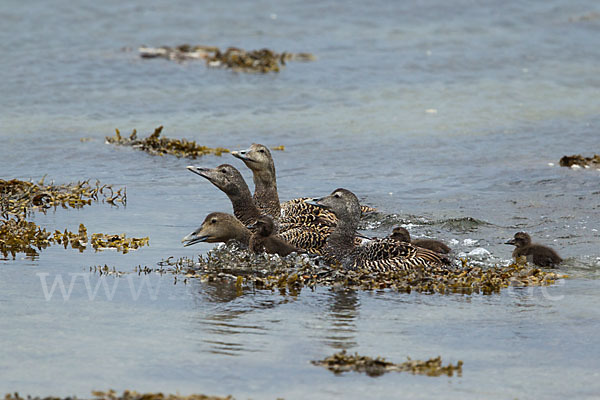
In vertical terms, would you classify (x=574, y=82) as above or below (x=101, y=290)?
above

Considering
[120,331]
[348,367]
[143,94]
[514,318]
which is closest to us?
[348,367]

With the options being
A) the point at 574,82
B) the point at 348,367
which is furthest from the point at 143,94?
the point at 348,367

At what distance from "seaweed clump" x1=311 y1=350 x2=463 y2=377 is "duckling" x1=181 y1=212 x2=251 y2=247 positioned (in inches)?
119

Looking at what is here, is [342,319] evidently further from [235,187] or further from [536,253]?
[235,187]

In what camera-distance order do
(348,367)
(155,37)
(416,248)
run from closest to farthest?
(348,367) → (416,248) → (155,37)

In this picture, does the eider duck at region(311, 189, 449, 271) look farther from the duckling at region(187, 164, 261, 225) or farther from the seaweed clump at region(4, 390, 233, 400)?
the seaweed clump at region(4, 390, 233, 400)

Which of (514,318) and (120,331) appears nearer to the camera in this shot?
(120,331)

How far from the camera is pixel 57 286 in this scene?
24.0ft

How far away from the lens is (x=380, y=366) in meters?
5.67

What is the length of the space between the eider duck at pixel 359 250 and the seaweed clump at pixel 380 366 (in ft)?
7.27

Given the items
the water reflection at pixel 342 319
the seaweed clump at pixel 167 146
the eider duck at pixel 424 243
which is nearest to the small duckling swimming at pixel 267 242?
the eider duck at pixel 424 243

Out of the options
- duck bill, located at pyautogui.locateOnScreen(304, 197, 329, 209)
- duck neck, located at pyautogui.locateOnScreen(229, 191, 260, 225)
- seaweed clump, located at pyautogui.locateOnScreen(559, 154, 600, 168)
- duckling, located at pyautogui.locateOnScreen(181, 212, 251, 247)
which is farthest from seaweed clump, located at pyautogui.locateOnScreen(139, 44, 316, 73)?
duck bill, located at pyautogui.locateOnScreen(304, 197, 329, 209)

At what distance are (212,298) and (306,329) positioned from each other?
3.40 feet

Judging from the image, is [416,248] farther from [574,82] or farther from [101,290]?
[574,82]
